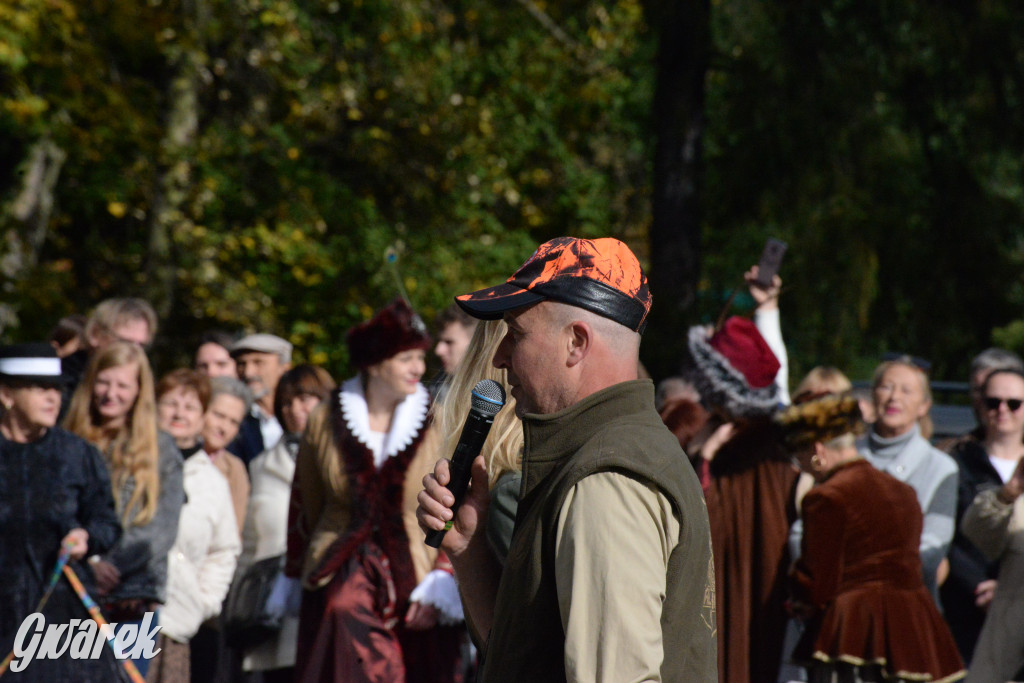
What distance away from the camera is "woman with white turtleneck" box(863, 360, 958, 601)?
18.8ft

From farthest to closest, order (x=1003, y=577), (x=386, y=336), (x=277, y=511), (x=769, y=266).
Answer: (x=277, y=511), (x=769, y=266), (x=386, y=336), (x=1003, y=577)

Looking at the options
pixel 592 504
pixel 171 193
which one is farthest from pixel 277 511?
pixel 171 193

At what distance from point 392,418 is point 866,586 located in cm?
213

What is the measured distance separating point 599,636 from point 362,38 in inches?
491

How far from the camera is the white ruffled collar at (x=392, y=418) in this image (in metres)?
4.95

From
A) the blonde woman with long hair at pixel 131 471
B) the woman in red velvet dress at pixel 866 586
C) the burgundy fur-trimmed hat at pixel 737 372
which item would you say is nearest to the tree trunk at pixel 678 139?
the burgundy fur-trimmed hat at pixel 737 372

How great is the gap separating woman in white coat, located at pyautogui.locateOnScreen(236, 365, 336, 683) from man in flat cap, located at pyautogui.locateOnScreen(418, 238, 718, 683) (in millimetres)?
3185

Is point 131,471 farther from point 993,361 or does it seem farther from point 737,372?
point 993,361

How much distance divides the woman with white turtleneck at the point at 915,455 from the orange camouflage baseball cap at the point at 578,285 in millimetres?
3838

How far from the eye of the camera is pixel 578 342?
7.10ft

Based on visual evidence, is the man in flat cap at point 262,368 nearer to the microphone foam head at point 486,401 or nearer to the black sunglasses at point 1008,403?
the black sunglasses at point 1008,403

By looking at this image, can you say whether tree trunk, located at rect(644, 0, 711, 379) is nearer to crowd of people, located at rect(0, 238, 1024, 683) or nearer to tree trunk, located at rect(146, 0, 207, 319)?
crowd of people, located at rect(0, 238, 1024, 683)

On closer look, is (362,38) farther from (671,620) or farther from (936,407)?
(671,620)

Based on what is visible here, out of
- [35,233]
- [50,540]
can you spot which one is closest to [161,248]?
[35,233]
